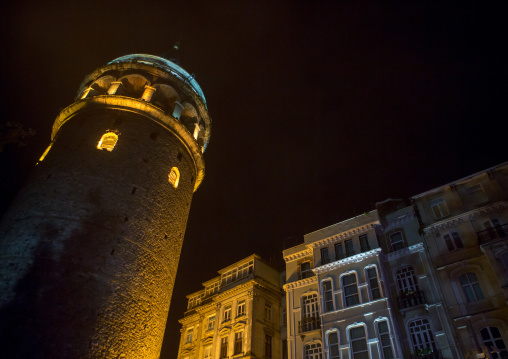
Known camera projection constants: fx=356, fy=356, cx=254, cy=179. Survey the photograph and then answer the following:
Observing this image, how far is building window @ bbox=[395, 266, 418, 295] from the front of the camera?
22.2 metres

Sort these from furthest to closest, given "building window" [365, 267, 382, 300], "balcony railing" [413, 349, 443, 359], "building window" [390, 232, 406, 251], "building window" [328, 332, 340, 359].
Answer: "building window" [390, 232, 406, 251]
"building window" [365, 267, 382, 300]
"building window" [328, 332, 340, 359]
"balcony railing" [413, 349, 443, 359]

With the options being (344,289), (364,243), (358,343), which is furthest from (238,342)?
(364,243)

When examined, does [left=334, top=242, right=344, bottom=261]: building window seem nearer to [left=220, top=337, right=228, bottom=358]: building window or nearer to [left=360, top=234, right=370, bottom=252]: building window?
[left=360, top=234, right=370, bottom=252]: building window

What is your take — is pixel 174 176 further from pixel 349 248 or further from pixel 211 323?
pixel 211 323

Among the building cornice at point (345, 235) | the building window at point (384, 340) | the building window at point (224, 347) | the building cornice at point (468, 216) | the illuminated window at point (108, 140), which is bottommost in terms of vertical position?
the building window at point (384, 340)

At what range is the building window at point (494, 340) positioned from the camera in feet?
57.2

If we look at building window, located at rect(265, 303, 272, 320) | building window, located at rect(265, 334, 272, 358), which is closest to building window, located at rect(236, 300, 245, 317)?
building window, located at rect(265, 303, 272, 320)

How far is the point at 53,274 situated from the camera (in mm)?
14977

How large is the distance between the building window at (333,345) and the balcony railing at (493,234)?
10.5 metres

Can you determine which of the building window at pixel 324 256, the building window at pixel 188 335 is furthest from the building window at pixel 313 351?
the building window at pixel 188 335

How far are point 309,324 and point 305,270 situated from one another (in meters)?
4.50

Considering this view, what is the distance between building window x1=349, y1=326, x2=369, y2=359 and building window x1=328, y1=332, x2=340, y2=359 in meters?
1.04

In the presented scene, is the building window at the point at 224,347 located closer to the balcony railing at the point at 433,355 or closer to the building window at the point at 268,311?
the building window at the point at 268,311

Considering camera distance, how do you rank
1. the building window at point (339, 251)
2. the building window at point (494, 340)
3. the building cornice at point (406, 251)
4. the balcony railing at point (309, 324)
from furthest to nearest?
the building window at point (339, 251), the balcony railing at point (309, 324), the building cornice at point (406, 251), the building window at point (494, 340)
